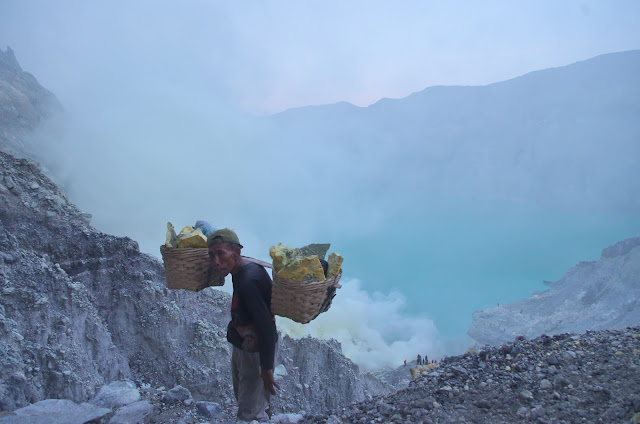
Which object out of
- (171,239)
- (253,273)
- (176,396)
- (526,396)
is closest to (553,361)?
(526,396)

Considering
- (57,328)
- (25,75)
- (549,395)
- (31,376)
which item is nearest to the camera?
(549,395)

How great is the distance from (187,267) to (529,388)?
9.73ft

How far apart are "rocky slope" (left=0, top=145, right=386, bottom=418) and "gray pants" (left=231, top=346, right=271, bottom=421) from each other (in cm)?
286

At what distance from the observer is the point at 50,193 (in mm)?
6777

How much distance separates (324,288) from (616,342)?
10.7 feet

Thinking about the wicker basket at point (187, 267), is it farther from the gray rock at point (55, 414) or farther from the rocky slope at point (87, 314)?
the rocky slope at point (87, 314)

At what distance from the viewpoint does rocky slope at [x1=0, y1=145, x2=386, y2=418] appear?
4.89 m

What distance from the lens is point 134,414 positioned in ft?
13.2

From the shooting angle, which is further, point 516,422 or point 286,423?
point 286,423

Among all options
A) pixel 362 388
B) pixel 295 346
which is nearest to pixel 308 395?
pixel 295 346

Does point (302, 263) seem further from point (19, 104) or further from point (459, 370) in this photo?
point (19, 104)

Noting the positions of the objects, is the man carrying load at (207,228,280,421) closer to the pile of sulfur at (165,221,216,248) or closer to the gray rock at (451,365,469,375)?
the pile of sulfur at (165,221,216,248)

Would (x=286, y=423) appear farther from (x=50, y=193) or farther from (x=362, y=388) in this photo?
(x=362, y=388)

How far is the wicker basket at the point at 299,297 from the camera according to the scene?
258 centimetres
